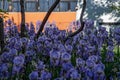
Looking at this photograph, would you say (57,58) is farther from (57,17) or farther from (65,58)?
(57,17)

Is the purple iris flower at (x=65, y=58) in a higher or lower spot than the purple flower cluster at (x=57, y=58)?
higher

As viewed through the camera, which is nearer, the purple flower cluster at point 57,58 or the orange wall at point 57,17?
the purple flower cluster at point 57,58

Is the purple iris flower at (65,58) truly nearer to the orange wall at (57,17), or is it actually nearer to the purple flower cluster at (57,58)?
the purple flower cluster at (57,58)

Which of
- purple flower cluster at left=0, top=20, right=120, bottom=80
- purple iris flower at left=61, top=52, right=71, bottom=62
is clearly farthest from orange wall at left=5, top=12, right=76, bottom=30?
purple iris flower at left=61, top=52, right=71, bottom=62

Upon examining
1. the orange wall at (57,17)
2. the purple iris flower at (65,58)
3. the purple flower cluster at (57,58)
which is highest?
the purple iris flower at (65,58)

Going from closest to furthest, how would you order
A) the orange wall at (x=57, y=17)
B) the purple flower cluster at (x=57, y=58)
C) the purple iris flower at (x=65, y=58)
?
1. the purple flower cluster at (x=57, y=58)
2. the purple iris flower at (x=65, y=58)
3. the orange wall at (x=57, y=17)

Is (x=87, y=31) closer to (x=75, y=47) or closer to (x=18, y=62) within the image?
(x=75, y=47)

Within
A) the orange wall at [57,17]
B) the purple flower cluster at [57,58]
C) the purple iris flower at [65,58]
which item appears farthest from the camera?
the orange wall at [57,17]

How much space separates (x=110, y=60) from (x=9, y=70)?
170 centimetres

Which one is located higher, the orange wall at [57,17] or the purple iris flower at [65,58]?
the purple iris flower at [65,58]

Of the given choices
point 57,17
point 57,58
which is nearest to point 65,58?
point 57,58

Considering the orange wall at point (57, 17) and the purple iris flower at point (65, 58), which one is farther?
the orange wall at point (57, 17)

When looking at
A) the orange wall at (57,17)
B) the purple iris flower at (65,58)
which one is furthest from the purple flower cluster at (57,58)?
the orange wall at (57,17)

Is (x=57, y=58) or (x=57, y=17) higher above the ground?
(x=57, y=58)
